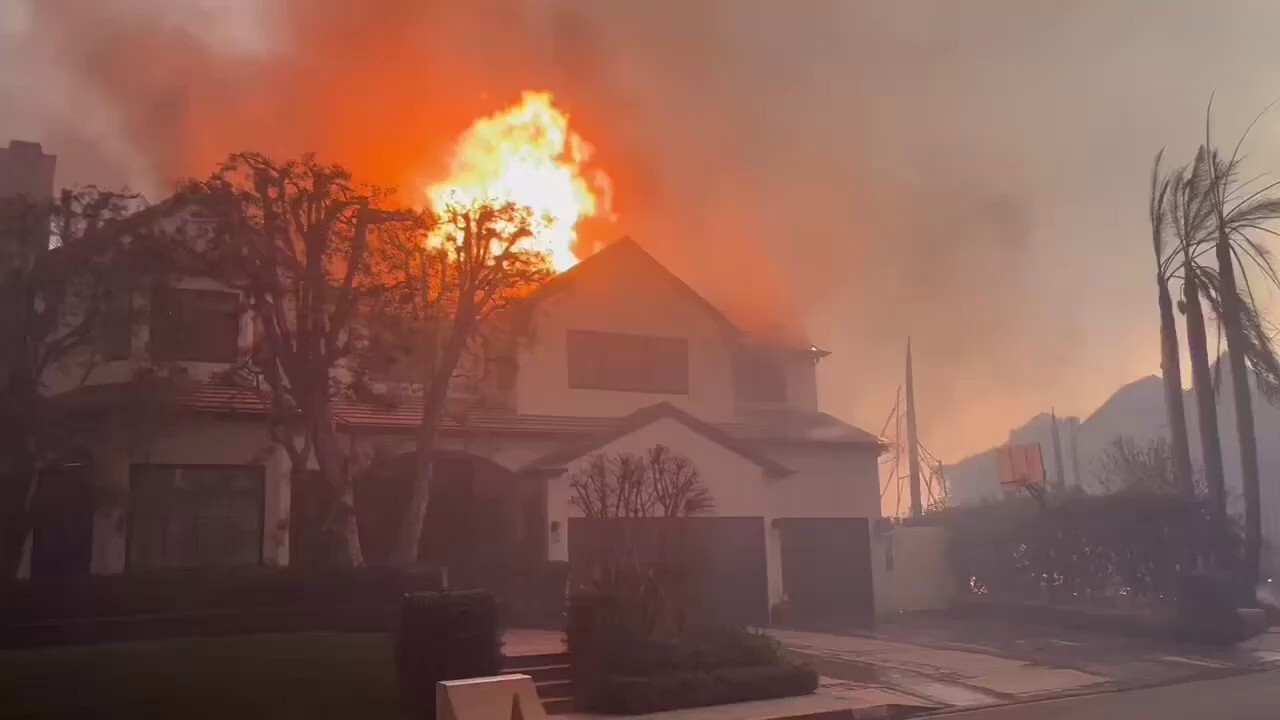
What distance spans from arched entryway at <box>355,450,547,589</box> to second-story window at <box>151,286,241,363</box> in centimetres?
339

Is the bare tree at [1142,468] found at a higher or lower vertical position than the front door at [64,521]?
higher

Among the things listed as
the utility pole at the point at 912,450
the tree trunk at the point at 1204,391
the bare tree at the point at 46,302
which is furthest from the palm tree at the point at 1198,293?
the bare tree at the point at 46,302

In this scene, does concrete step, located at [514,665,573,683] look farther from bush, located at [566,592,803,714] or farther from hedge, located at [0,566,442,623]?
hedge, located at [0,566,442,623]

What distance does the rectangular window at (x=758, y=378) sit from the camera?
25.9 metres

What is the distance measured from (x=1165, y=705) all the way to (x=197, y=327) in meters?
16.1

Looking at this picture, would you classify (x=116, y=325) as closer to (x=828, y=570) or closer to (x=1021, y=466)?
(x=828, y=570)

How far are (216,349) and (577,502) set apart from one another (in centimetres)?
695

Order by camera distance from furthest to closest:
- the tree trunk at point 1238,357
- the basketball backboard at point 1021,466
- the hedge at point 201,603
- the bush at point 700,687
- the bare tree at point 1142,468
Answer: the bare tree at point 1142,468 < the tree trunk at point 1238,357 < the basketball backboard at point 1021,466 < the hedge at point 201,603 < the bush at point 700,687

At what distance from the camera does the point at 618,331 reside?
79.6 feet

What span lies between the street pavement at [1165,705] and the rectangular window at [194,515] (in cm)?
1213

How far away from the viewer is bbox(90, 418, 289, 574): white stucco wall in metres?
17.5

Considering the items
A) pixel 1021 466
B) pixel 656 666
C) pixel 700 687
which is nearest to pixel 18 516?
pixel 656 666

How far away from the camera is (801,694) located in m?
13.9

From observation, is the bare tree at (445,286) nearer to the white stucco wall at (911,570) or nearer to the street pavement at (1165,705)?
the street pavement at (1165,705)
